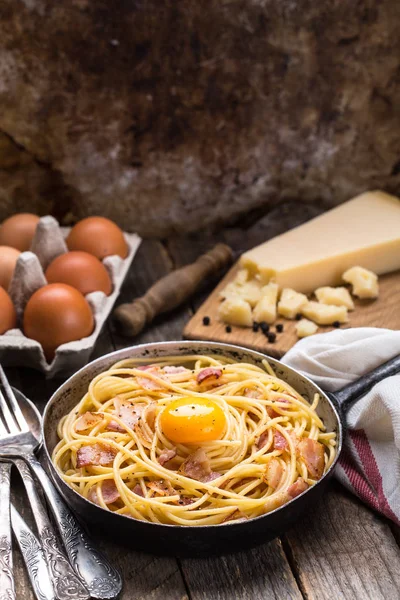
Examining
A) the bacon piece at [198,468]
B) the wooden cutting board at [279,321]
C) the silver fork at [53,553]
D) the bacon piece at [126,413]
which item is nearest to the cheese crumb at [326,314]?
the wooden cutting board at [279,321]

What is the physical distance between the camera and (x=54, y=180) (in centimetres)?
308

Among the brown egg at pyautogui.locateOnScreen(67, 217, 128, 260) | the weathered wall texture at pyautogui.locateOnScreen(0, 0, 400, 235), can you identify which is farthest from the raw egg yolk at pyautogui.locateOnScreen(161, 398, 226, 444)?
the weathered wall texture at pyautogui.locateOnScreen(0, 0, 400, 235)

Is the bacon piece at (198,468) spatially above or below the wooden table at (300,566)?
above

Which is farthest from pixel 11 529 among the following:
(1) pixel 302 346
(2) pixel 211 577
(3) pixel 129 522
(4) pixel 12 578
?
(1) pixel 302 346

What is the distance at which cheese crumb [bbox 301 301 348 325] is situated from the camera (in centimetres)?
254

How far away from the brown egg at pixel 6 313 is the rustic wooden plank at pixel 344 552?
3.70 feet

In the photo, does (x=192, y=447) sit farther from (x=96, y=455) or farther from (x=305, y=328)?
(x=305, y=328)

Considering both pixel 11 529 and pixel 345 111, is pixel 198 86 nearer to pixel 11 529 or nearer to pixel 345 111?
pixel 345 111

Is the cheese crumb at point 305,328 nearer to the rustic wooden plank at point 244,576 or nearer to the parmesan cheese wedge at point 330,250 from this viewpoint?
the parmesan cheese wedge at point 330,250

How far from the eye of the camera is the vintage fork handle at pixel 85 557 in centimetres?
155

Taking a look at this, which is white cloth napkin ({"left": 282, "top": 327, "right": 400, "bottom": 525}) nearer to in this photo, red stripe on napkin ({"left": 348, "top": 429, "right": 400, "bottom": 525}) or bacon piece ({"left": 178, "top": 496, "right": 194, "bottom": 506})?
red stripe on napkin ({"left": 348, "top": 429, "right": 400, "bottom": 525})

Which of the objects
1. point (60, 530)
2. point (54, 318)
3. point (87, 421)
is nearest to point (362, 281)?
point (54, 318)

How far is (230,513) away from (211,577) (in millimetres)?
152

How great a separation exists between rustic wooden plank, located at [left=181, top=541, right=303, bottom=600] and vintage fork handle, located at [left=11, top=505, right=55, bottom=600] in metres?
0.32
